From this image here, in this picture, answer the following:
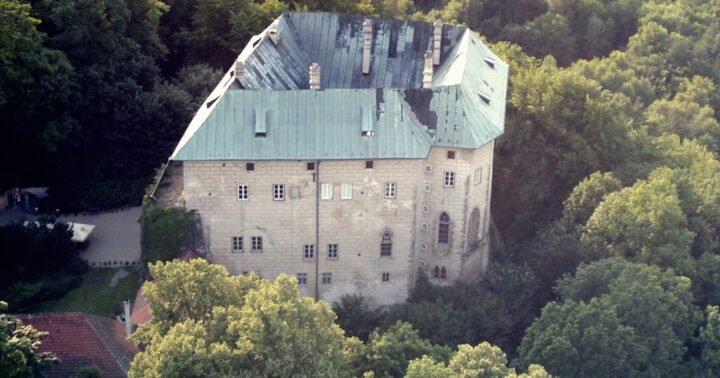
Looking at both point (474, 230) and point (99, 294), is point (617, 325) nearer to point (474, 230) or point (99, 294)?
point (474, 230)

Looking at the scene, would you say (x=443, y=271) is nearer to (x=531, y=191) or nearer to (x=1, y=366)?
(x=531, y=191)

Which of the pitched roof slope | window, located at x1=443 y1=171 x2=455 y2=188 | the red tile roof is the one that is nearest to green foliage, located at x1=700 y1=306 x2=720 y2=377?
the pitched roof slope

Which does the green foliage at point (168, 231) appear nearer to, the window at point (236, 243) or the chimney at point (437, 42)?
the window at point (236, 243)

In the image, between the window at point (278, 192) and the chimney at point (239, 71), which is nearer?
the window at point (278, 192)

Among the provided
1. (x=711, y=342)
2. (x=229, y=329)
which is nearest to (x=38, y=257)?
(x=229, y=329)

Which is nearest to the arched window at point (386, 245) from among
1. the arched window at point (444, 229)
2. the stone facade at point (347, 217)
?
the stone facade at point (347, 217)

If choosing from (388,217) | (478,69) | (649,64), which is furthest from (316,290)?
(649,64)

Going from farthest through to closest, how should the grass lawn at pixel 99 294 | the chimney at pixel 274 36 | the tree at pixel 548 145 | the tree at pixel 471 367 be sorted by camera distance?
the tree at pixel 548 145, the chimney at pixel 274 36, the grass lawn at pixel 99 294, the tree at pixel 471 367

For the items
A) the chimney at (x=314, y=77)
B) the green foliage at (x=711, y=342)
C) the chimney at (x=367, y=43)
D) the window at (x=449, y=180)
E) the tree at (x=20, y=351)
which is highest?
the chimney at (x=367, y=43)
